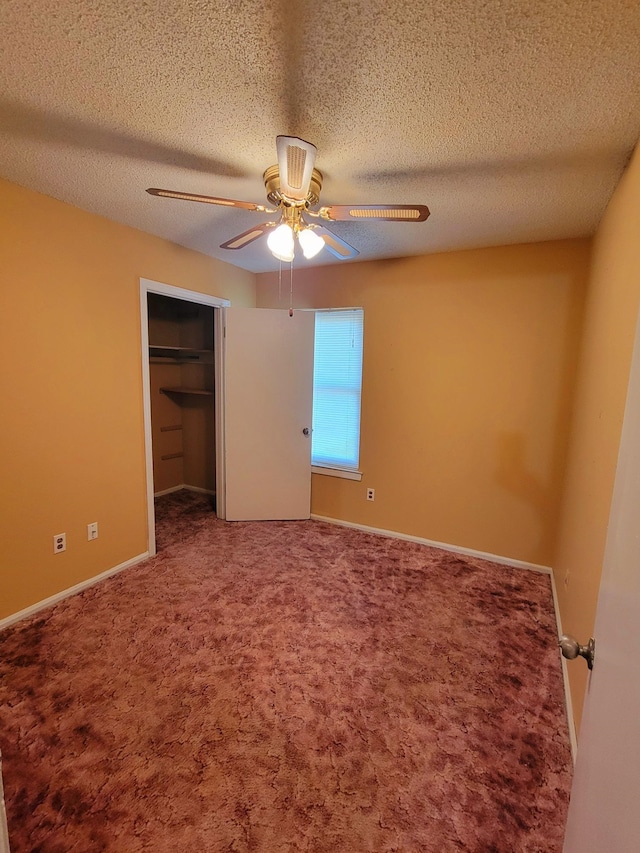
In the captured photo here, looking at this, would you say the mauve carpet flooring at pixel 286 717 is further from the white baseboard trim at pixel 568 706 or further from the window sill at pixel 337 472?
the window sill at pixel 337 472

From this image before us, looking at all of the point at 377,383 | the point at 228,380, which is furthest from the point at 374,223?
the point at 228,380

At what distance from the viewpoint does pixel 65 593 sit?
238 cm

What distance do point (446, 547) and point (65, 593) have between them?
2843 millimetres

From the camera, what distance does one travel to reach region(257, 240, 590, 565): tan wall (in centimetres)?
268

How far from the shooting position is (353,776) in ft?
4.49

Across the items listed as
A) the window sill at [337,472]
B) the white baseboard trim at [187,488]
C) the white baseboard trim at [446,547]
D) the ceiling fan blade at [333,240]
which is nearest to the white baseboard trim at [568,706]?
the white baseboard trim at [446,547]

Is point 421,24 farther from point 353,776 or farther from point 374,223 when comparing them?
point 353,776

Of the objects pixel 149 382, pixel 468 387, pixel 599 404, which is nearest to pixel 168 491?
pixel 149 382

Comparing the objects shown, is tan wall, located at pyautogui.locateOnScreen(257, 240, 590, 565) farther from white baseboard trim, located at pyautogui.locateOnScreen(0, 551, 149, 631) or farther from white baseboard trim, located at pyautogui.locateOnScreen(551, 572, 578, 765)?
white baseboard trim, located at pyautogui.locateOnScreen(0, 551, 149, 631)

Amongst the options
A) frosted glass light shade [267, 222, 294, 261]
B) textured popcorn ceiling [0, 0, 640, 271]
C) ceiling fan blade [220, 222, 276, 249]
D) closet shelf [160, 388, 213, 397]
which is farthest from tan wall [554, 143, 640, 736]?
closet shelf [160, 388, 213, 397]

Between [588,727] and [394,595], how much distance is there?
1.74 metres

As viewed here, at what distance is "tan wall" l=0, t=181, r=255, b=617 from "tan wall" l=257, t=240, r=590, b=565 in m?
1.73

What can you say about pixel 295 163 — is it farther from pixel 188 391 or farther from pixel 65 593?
pixel 188 391

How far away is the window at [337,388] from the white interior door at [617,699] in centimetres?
270
